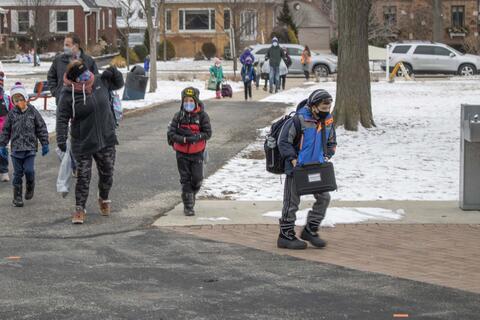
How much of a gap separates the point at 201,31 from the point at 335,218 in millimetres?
57213

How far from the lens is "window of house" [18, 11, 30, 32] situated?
2704 inches

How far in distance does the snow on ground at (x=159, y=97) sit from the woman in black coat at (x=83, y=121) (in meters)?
8.33

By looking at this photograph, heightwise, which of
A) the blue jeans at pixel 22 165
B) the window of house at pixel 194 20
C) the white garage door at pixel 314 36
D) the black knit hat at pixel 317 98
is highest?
the window of house at pixel 194 20

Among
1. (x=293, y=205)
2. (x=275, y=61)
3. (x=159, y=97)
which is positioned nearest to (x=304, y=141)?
(x=293, y=205)

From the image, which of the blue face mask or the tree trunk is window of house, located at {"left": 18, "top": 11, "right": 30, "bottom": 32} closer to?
the tree trunk

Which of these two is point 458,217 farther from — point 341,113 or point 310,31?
point 310,31

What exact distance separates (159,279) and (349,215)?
338 cm

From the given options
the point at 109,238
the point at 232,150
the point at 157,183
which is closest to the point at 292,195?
the point at 109,238

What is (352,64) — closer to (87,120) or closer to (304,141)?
(87,120)

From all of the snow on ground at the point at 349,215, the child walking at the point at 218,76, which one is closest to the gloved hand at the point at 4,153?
the snow on ground at the point at 349,215

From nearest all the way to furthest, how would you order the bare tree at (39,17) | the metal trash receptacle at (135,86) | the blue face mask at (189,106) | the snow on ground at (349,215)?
1. the snow on ground at (349,215)
2. the blue face mask at (189,106)
3. the metal trash receptacle at (135,86)
4. the bare tree at (39,17)

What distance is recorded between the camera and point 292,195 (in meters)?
9.31

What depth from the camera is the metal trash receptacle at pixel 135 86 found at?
87.9ft

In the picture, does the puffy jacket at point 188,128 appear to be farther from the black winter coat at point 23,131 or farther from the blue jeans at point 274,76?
the blue jeans at point 274,76
